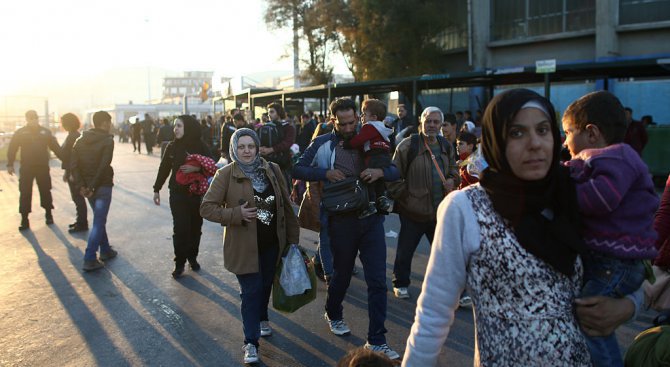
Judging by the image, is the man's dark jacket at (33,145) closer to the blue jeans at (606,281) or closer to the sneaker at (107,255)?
the sneaker at (107,255)

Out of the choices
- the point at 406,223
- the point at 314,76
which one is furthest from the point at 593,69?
the point at 314,76

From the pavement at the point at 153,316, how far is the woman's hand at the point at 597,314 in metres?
2.49

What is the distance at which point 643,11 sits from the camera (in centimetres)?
2095

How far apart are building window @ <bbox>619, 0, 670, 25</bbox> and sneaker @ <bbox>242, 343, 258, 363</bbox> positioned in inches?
849

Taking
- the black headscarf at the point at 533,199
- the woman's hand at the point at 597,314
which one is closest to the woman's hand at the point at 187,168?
the black headscarf at the point at 533,199

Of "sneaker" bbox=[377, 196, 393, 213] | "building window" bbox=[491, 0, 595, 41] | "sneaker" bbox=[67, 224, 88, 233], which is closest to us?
"sneaker" bbox=[377, 196, 393, 213]

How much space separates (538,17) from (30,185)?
831 inches

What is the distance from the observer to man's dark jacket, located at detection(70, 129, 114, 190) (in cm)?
737

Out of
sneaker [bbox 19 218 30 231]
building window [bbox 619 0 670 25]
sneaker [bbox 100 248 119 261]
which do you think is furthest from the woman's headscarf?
building window [bbox 619 0 670 25]

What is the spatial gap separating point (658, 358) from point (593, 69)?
12.5 m

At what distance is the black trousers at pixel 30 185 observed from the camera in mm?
9828

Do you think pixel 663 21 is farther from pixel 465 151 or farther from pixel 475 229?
→ pixel 475 229

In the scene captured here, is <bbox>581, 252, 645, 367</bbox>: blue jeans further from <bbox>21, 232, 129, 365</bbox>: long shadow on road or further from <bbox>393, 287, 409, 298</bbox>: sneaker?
<bbox>393, 287, 409, 298</bbox>: sneaker

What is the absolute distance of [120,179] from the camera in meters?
17.2
